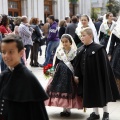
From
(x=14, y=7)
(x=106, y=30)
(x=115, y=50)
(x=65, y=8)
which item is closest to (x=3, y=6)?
(x=14, y=7)

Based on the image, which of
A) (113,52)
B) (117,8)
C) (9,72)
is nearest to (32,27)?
(113,52)

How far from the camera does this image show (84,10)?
38.3m

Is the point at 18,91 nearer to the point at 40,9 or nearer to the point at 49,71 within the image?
the point at 49,71

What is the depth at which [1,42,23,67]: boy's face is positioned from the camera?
8.41 ft

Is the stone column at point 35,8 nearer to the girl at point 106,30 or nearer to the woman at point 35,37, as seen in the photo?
the woman at point 35,37

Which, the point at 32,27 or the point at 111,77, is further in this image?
the point at 32,27

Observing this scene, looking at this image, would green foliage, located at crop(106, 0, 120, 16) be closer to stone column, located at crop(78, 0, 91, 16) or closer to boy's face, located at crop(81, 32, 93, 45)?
stone column, located at crop(78, 0, 91, 16)

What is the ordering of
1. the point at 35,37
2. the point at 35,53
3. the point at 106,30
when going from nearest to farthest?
the point at 106,30 < the point at 35,37 < the point at 35,53

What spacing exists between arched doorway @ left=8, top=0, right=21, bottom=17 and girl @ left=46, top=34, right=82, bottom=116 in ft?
73.0

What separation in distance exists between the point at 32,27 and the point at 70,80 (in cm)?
590

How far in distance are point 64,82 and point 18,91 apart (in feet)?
8.94

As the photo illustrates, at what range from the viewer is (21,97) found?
8.45 feet

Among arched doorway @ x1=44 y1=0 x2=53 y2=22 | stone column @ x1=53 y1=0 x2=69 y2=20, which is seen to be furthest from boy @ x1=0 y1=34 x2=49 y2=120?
stone column @ x1=53 y1=0 x2=69 y2=20

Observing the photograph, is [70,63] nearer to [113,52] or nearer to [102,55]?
[102,55]
